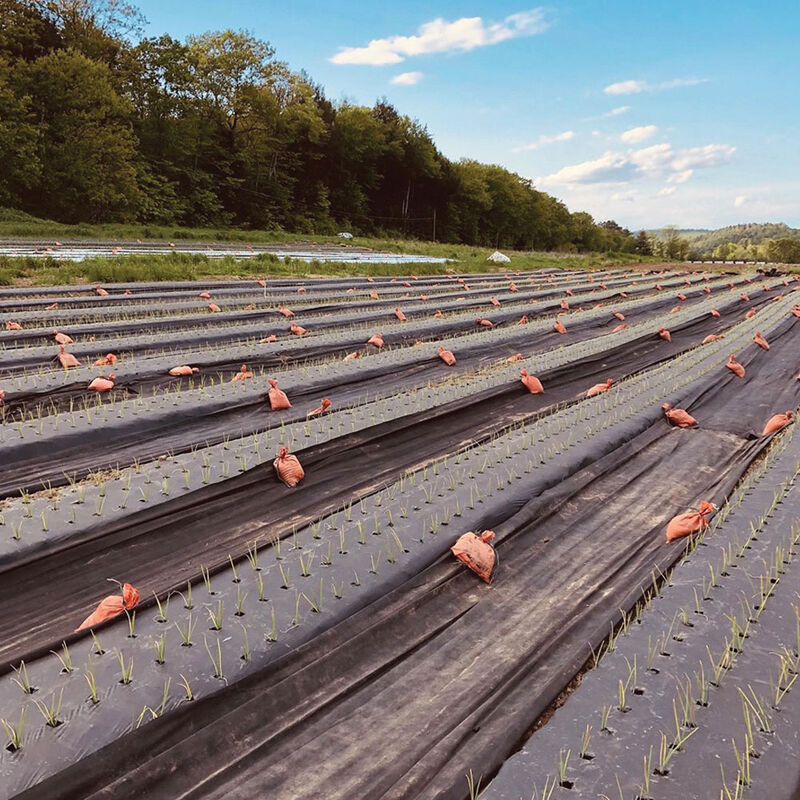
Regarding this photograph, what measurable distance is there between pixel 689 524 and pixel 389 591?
72.1 inches

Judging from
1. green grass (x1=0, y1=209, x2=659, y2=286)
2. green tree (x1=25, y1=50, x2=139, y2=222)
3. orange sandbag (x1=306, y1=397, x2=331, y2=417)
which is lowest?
orange sandbag (x1=306, y1=397, x2=331, y2=417)

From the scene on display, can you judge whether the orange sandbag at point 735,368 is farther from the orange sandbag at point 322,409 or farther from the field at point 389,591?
the orange sandbag at point 322,409

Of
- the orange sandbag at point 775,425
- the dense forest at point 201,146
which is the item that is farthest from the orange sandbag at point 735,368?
the dense forest at point 201,146

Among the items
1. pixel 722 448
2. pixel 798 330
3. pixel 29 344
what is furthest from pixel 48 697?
pixel 798 330

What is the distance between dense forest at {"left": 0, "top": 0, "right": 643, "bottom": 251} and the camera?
24.0 meters

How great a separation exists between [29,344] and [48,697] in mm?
7092

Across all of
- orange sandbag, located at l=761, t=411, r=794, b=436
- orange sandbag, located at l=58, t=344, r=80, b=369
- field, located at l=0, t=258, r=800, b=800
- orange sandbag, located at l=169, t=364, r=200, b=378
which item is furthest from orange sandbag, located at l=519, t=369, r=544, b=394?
orange sandbag, located at l=58, t=344, r=80, b=369

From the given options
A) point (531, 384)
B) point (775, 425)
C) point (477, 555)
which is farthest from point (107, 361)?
point (775, 425)

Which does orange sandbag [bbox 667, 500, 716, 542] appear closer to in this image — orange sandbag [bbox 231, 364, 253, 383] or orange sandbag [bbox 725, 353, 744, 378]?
orange sandbag [bbox 231, 364, 253, 383]

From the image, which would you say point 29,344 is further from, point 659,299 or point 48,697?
point 659,299

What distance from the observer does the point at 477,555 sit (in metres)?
3.22

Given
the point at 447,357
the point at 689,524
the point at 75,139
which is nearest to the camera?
the point at 689,524

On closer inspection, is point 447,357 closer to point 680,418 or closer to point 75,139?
point 680,418

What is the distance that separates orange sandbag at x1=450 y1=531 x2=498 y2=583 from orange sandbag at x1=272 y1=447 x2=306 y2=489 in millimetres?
1419
